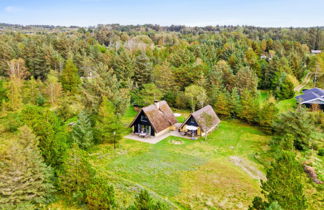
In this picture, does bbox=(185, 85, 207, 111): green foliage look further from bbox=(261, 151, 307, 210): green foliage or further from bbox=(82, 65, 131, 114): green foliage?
bbox=(261, 151, 307, 210): green foliage

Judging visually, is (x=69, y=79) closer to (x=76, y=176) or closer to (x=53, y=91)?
(x=53, y=91)

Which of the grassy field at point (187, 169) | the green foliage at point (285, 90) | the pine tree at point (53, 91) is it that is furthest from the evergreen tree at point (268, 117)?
the pine tree at point (53, 91)

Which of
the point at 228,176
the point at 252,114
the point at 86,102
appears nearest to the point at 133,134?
the point at 86,102

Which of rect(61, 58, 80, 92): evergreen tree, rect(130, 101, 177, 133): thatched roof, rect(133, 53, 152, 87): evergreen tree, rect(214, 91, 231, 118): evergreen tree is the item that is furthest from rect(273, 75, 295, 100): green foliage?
rect(61, 58, 80, 92): evergreen tree

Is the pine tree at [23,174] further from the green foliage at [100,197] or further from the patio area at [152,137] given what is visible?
the patio area at [152,137]

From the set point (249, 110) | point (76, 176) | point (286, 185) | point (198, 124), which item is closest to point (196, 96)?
point (249, 110)

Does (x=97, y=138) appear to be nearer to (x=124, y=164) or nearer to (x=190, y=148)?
(x=124, y=164)
